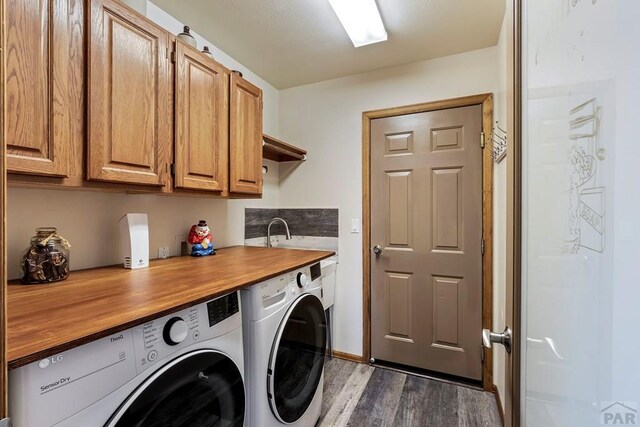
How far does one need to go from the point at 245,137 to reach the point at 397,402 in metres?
2.02

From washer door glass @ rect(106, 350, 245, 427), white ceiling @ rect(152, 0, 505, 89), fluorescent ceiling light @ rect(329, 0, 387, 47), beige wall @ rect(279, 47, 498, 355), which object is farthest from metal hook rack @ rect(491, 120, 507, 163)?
washer door glass @ rect(106, 350, 245, 427)

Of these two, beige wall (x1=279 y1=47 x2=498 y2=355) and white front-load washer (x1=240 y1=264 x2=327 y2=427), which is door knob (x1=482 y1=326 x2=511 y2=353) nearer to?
white front-load washer (x1=240 y1=264 x2=327 y2=427)

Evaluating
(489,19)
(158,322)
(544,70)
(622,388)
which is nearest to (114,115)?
(158,322)

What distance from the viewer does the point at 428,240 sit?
7.35ft

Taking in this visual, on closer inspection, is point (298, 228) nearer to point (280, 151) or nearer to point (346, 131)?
point (280, 151)

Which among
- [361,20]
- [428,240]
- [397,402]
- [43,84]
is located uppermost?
[361,20]

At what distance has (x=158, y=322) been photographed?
0.80 meters

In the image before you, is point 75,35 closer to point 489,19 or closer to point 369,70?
point 369,70

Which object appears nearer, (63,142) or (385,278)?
(63,142)

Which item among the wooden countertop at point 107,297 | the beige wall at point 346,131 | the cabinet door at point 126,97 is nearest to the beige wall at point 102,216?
the wooden countertop at point 107,297

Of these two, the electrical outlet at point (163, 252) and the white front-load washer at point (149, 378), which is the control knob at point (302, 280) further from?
the electrical outlet at point (163, 252)

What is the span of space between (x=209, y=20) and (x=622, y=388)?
7.51 ft

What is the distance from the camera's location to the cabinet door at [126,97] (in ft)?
3.65

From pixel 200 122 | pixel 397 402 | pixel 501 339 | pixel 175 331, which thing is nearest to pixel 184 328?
pixel 175 331
